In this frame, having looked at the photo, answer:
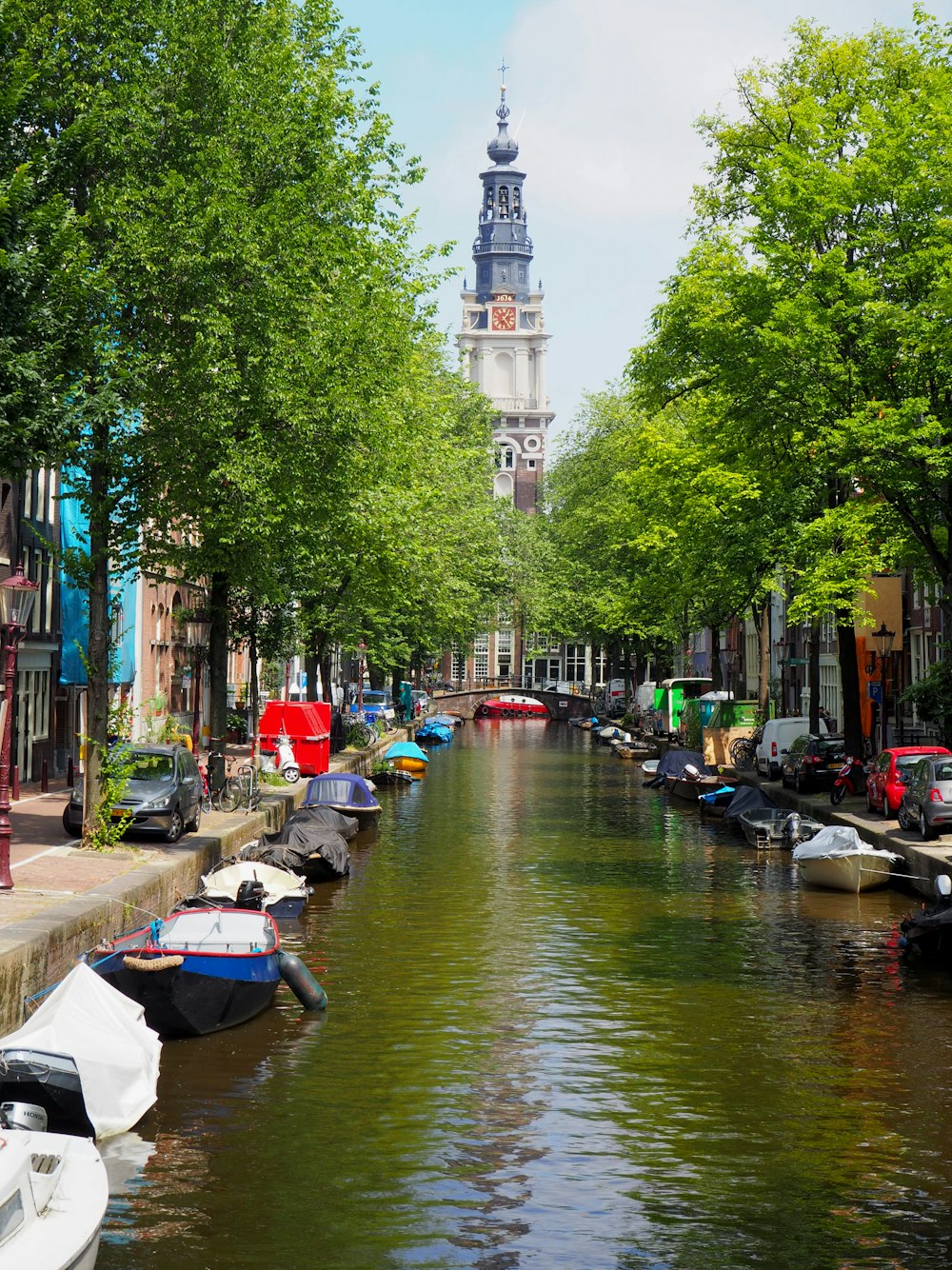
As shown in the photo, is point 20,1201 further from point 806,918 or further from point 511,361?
point 511,361

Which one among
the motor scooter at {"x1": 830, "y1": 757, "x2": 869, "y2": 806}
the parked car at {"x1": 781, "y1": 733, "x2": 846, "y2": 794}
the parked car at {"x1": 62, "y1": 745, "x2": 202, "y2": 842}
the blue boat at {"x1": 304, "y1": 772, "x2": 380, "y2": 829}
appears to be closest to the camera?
the parked car at {"x1": 62, "y1": 745, "x2": 202, "y2": 842}

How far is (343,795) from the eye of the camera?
4156 cm

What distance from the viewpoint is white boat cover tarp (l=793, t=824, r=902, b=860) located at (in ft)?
101

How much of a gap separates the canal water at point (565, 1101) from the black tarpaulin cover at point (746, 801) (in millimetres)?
9993

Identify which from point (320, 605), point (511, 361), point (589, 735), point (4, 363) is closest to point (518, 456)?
point (511, 361)

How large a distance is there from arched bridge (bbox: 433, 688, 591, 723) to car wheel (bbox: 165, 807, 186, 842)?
96.9m

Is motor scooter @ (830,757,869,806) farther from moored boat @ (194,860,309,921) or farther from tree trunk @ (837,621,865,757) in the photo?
moored boat @ (194,860,309,921)

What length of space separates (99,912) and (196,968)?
224cm

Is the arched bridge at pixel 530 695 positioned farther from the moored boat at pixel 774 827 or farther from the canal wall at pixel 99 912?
the canal wall at pixel 99 912

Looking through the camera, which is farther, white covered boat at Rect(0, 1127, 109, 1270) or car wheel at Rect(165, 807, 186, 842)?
car wheel at Rect(165, 807, 186, 842)

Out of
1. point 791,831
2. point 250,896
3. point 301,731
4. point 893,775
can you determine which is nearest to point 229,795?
point 301,731

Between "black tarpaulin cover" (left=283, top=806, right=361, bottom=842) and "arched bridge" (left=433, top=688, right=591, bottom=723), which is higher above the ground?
"arched bridge" (left=433, top=688, right=591, bottom=723)

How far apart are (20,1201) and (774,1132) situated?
809cm

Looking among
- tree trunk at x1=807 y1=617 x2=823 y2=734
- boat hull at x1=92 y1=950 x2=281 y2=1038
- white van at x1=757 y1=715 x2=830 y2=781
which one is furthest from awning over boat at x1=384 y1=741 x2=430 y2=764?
boat hull at x1=92 y1=950 x2=281 y2=1038
